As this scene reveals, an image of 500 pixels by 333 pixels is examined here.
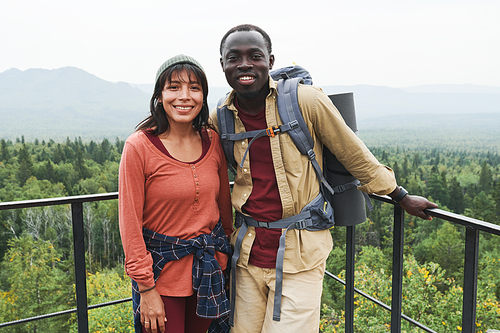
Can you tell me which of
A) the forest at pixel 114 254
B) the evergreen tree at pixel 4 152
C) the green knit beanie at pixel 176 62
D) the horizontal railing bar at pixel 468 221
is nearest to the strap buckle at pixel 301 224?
the horizontal railing bar at pixel 468 221

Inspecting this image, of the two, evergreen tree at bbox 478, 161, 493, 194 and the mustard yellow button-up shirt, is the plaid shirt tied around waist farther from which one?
evergreen tree at bbox 478, 161, 493, 194

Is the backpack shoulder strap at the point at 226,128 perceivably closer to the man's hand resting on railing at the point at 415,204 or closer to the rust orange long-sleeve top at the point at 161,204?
the rust orange long-sleeve top at the point at 161,204

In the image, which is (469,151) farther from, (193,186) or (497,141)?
(193,186)

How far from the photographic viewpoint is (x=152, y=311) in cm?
139

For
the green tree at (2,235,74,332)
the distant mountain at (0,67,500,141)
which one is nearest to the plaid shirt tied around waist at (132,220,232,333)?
the green tree at (2,235,74,332)

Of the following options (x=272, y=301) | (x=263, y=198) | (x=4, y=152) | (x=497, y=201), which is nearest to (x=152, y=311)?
(x=272, y=301)

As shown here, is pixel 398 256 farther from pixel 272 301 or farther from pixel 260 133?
pixel 260 133

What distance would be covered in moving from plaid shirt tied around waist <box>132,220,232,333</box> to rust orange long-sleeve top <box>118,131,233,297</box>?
22 mm

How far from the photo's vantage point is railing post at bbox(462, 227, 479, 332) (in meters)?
1.24

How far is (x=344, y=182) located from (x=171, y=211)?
2.31 feet

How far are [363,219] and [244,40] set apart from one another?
34.7 inches

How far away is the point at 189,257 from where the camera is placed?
144 centimetres

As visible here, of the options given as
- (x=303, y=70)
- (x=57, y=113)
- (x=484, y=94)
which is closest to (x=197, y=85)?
(x=303, y=70)

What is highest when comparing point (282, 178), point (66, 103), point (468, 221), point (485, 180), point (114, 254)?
A: point (66, 103)
